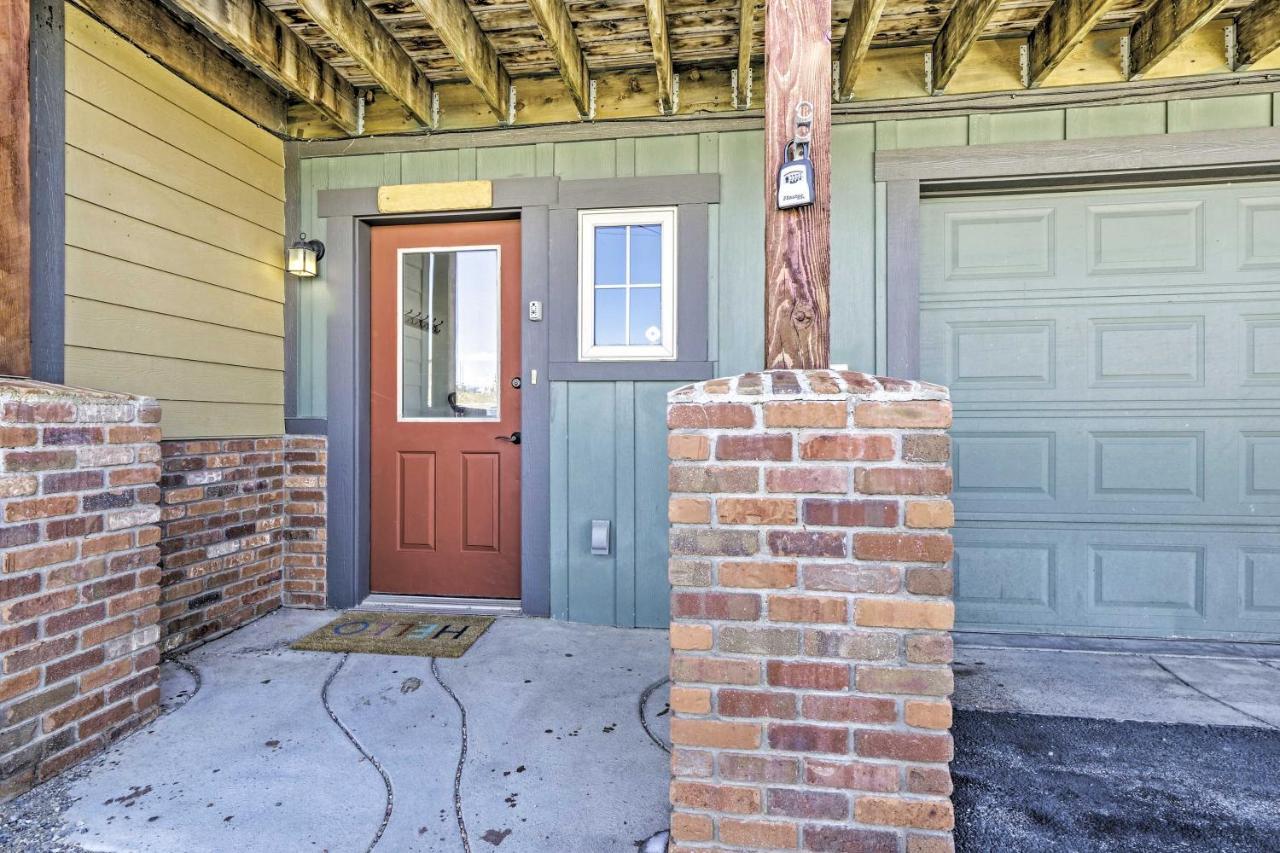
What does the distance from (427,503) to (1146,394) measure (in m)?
3.49

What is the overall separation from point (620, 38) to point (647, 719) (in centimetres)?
276

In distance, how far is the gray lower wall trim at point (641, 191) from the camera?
106 inches

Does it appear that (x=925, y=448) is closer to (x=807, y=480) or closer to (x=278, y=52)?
(x=807, y=480)

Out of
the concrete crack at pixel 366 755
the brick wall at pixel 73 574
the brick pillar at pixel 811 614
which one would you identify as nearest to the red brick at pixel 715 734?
the brick pillar at pixel 811 614

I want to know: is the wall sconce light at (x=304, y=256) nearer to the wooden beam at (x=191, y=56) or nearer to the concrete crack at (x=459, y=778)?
the wooden beam at (x=191, y=56)

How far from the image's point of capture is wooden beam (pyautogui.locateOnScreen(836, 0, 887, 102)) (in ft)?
7.05

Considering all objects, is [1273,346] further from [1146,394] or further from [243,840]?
[243,840]

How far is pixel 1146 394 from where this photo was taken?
8.52ft

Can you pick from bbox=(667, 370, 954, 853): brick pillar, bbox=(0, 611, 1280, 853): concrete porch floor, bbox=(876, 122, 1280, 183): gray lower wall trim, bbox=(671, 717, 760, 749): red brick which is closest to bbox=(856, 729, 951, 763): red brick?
bbox=(667, 370, 954, 853): brick pillar

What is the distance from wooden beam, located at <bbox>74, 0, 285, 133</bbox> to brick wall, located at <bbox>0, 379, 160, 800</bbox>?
1.52 meters

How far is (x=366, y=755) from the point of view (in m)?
1.70

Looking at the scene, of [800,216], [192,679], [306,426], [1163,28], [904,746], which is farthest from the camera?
[306,426]

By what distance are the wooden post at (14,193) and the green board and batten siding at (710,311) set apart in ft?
4.53

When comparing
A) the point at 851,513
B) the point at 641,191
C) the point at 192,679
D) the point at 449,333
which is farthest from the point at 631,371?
the point at 192,679
